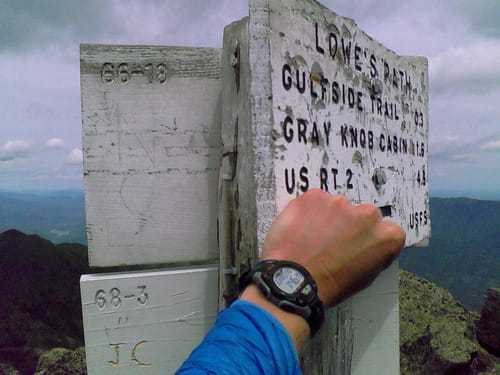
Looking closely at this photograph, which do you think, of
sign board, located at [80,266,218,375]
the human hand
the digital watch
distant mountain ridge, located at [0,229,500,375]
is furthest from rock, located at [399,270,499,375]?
the digital watch

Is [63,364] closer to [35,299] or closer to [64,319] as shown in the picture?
[64,319]

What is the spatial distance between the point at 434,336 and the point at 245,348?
3034mm

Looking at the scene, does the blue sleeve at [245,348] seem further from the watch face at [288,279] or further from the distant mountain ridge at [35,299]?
the distant mountain ridge at [35,299]

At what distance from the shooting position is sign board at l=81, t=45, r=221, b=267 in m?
1.16

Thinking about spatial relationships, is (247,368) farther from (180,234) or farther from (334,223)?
(180,234)

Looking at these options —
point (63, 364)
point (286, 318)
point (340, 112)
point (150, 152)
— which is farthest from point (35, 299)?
point (286, 318)

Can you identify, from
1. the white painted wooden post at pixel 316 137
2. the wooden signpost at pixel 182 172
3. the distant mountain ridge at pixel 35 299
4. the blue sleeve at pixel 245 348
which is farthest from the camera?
the distant mountain ridge at pixel 35 299

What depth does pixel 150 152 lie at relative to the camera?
1.19 metres

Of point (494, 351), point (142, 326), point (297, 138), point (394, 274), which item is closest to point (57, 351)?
point (142, 326)

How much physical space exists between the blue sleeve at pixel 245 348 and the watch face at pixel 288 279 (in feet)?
0.17

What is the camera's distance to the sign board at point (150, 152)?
3.82 ft

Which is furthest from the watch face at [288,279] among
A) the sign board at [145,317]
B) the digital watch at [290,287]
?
the sign board at [145,317]

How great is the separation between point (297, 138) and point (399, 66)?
74 centimetres

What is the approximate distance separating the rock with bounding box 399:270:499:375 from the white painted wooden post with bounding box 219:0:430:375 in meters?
1.99
